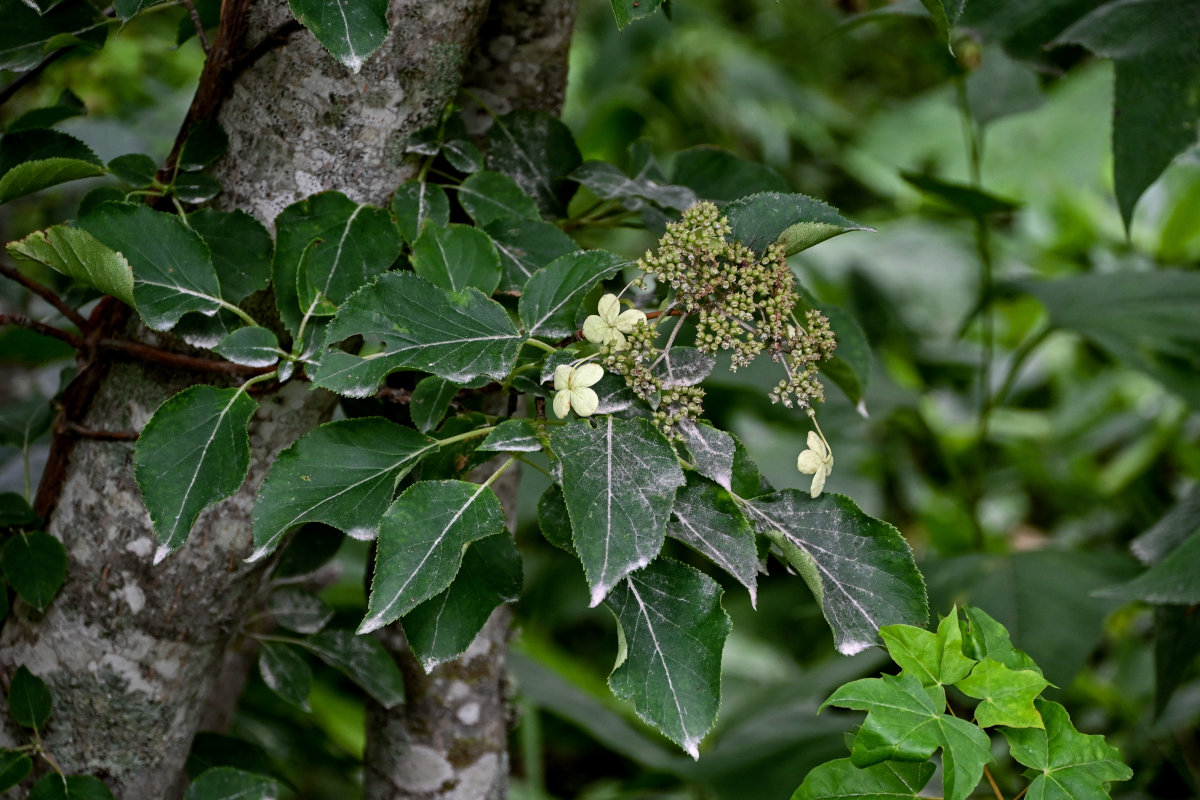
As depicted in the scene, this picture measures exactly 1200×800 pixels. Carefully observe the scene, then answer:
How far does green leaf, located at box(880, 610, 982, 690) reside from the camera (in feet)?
1.43

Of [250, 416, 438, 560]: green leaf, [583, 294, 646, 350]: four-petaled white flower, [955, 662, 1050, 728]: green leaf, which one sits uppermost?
[583, 294, 646, 350]: four-petaled white flower

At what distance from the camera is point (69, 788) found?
0.56 m

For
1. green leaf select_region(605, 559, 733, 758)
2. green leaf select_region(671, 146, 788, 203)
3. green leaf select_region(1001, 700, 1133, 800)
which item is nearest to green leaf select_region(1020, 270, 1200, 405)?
green leaf select_region(671, 146, 788, 203)

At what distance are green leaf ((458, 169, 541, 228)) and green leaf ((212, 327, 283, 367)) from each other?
0.15m

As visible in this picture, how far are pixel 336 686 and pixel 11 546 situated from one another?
903 millimetres

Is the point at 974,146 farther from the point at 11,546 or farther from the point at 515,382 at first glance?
the point at 11,546

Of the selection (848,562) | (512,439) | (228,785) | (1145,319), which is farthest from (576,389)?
(1145,319)

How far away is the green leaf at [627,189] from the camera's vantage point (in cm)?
60

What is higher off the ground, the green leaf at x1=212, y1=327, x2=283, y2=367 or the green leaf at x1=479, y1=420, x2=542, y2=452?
the green leaf at x1=212, y1=327, x2=283, y2=367

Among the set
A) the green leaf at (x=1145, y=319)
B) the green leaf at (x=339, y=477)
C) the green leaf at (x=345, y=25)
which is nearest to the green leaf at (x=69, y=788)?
the green leaf at (x=339, y=477)

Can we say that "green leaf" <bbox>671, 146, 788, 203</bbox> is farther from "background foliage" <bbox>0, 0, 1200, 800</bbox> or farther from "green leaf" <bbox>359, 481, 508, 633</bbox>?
"green leaf" <bbox>359, 481, 508, 633</bbox>

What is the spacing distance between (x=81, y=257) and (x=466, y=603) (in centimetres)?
28

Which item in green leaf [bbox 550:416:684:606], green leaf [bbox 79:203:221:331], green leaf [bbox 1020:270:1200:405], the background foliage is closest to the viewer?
green leaf [bbox 550:416:684:606]

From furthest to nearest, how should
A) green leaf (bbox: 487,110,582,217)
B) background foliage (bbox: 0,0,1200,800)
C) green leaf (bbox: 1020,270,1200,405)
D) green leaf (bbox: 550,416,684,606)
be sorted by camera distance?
green leaf (bbox: 1020,270,1200,405), background foliage (bbox: 0,0,1200,800), green leaf (bbox: 487,110,582,217), green leaf (bbox: 550,416,684,606)
